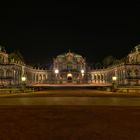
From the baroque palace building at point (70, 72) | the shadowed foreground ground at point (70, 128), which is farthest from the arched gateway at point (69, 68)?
the shadowed foreground ground at point (70, 128)

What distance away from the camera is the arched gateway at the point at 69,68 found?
130750mm

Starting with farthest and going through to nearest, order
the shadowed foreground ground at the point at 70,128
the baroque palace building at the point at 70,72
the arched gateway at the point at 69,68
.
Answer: the arched gateway at the point at 69,68, the baroque palace building at the point at 70,72, the shadowed foreground ground at the point at 70,128

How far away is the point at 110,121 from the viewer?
44.5 feet

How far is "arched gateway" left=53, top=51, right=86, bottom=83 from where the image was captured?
429ft

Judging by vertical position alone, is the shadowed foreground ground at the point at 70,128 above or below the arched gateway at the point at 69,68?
below

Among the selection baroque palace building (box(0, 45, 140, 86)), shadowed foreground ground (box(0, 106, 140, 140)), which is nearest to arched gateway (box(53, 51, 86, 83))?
baroque palace building (box(0, 45, 140, 86))

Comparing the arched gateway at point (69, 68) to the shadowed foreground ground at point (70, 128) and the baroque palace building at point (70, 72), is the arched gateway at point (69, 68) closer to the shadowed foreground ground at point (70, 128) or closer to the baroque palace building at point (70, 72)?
the baroque palace building at point (70, 72)

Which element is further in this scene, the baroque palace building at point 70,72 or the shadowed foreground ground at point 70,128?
the baroque palace building at point 70,72

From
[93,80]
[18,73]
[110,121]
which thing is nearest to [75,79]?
[93,80]

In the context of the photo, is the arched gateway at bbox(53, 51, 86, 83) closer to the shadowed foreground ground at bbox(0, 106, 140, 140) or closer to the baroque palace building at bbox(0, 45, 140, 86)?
the baroque palace building at bbox(0, 45, 140, 86)

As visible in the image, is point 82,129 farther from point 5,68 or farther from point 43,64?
point 43,64

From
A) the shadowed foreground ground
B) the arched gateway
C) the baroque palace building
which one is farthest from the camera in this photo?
the arched gateway

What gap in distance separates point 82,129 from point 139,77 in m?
103

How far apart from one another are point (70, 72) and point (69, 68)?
14.0ft
